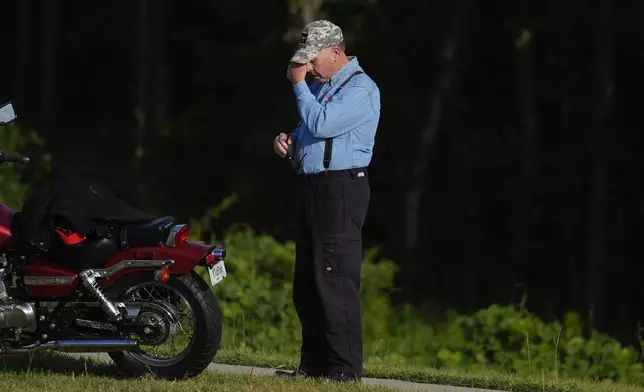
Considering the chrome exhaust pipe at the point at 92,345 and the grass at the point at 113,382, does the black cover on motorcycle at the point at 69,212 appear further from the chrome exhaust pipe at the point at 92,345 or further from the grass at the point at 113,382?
the grass at the point at 113,382

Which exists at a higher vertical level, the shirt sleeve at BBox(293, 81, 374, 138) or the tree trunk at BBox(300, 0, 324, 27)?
the tree trunk at BBox(300, 0, 324, 27)

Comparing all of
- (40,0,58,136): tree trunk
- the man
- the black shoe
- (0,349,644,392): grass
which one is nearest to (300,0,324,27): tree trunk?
(0,349,644,392): grass

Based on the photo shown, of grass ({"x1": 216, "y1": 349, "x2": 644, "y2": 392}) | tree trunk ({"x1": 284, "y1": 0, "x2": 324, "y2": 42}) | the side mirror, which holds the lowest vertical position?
grass ({"x1": 216, "y1": 349, "x2": 644, "y2": 392})

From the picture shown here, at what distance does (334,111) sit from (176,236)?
1.11 metres

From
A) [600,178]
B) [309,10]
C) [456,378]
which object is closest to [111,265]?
[456,378]

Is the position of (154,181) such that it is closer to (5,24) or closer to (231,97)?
(231,97)

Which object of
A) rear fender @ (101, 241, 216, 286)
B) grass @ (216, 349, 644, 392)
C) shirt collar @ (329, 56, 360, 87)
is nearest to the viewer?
rear fender @ (101, 241, 216, 286)

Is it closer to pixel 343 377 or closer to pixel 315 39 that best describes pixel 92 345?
pixel 343 377

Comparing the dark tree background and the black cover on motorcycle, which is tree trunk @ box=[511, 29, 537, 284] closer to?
the dark tree background

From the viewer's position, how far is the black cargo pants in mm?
8094

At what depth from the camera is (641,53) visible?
22578mm

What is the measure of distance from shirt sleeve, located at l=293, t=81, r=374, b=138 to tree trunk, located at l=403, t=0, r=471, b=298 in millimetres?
15253

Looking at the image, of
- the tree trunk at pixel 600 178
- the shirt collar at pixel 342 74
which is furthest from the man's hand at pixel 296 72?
the tree trunk at pixel 600 178

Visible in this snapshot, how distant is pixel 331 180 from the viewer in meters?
8.06
